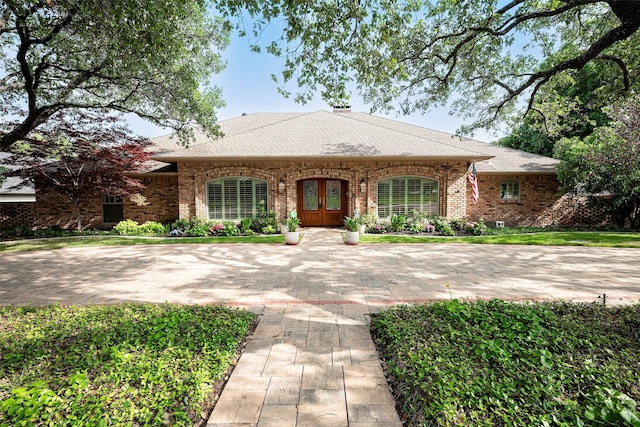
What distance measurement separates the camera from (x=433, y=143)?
45.8ft

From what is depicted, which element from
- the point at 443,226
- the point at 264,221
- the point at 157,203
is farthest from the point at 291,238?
the point at 157,203

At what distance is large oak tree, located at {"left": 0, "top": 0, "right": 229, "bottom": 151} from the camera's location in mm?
4641

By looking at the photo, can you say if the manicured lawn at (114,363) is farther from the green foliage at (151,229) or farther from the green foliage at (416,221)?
the green foliage at (416,221)

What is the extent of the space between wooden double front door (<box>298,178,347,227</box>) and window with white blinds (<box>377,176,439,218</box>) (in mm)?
1902

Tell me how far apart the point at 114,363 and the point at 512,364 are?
389 centimetres

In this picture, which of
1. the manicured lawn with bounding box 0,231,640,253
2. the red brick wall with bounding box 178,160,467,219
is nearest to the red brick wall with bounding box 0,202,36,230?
the manicured lawn with bounding box 0,231,640,253

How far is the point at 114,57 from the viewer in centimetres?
575

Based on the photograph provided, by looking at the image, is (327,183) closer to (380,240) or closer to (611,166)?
(380,240)

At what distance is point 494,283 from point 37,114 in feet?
36.2

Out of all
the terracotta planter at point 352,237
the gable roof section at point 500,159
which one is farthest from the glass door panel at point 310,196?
the gable roof section at point 500,159

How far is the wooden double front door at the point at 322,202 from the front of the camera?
1423 cm

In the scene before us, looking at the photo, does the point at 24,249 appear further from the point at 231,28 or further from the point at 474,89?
the point at 474,89

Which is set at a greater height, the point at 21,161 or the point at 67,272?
the point at 21,161

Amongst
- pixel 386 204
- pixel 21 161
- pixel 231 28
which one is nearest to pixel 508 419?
pixel 231 28
